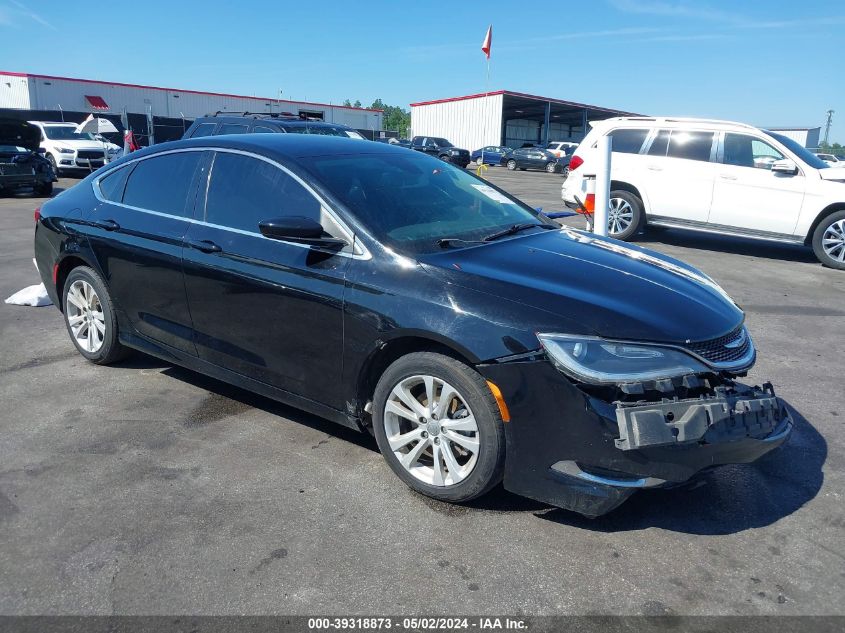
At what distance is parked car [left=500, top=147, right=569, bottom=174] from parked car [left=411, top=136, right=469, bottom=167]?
3843mm

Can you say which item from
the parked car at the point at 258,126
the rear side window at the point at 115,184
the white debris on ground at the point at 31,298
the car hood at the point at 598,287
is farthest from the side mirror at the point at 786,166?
the white debris on ground at the point at 31,298

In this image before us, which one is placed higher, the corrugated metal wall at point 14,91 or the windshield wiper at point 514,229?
the corrugated metal wall at point 14,91

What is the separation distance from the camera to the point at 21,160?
16688mm

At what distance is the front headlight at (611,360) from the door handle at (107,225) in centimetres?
313

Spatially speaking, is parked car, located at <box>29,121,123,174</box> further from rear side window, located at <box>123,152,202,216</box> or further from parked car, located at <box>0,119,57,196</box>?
rear side window, located at <box>123,152,202,216</box>

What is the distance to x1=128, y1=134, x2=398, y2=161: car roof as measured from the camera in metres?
3.96

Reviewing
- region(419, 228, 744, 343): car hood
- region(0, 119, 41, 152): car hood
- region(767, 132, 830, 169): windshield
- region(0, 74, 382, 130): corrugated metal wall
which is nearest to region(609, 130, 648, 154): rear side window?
region(767, 132, 830, 169): windshield

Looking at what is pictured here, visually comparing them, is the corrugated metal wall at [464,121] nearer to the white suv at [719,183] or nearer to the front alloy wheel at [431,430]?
the white suv at [719,183]

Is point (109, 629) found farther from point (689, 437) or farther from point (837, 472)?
point (837, 472)

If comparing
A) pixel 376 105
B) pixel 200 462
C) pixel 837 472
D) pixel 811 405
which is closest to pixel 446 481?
pixel 200 462

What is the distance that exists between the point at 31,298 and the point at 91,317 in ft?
8.22

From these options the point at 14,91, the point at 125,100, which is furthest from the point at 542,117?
the point at 14,91

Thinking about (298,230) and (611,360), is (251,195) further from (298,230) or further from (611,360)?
(611,360)

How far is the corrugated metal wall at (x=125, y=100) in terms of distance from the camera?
40188mm
